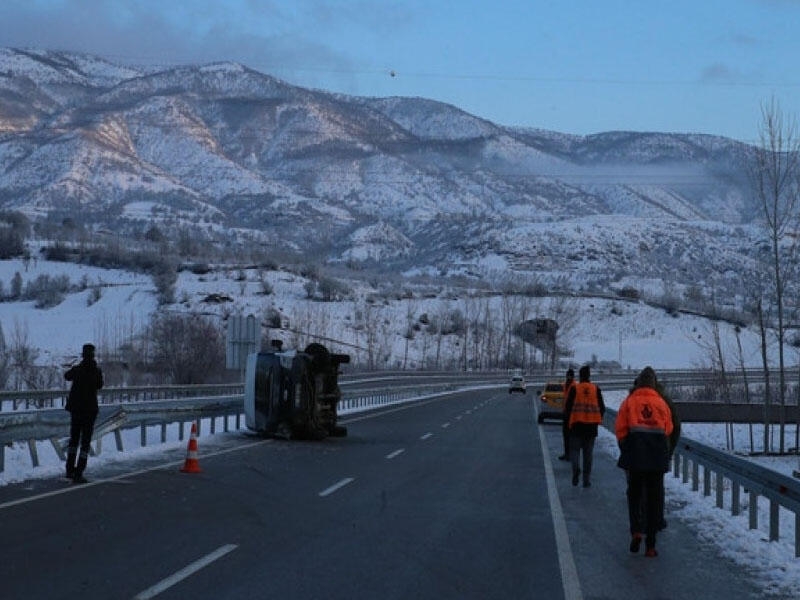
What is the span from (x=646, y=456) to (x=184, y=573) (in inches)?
193

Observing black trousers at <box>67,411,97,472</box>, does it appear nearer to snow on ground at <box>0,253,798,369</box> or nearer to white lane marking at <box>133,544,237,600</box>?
white lane marking at <box>133,544,237,600</box>

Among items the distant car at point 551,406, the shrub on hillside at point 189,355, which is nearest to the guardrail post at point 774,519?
the distant car at point 551,406

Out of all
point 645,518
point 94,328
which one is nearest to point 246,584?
point 645,518

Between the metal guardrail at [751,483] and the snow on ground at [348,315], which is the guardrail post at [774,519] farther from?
the snow on ground at [348,315]

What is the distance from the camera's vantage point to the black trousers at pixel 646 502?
11375 mm

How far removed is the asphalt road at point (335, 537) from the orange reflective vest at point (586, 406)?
3.74 feet

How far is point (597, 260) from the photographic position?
19850cm

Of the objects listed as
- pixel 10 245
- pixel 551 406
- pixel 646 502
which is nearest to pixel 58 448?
pixel 646 502

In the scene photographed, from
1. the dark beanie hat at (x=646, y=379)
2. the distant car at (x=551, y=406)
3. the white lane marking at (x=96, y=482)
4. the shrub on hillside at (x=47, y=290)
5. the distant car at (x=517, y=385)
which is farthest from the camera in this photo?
the shrub on hillside at (x=47, y=290)

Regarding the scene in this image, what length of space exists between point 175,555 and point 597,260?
192m

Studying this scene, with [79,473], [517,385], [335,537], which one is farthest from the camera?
[517,385]

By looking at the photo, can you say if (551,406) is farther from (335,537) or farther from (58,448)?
(335,537)

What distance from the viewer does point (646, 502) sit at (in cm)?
1151

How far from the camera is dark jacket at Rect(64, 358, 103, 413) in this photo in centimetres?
1661
